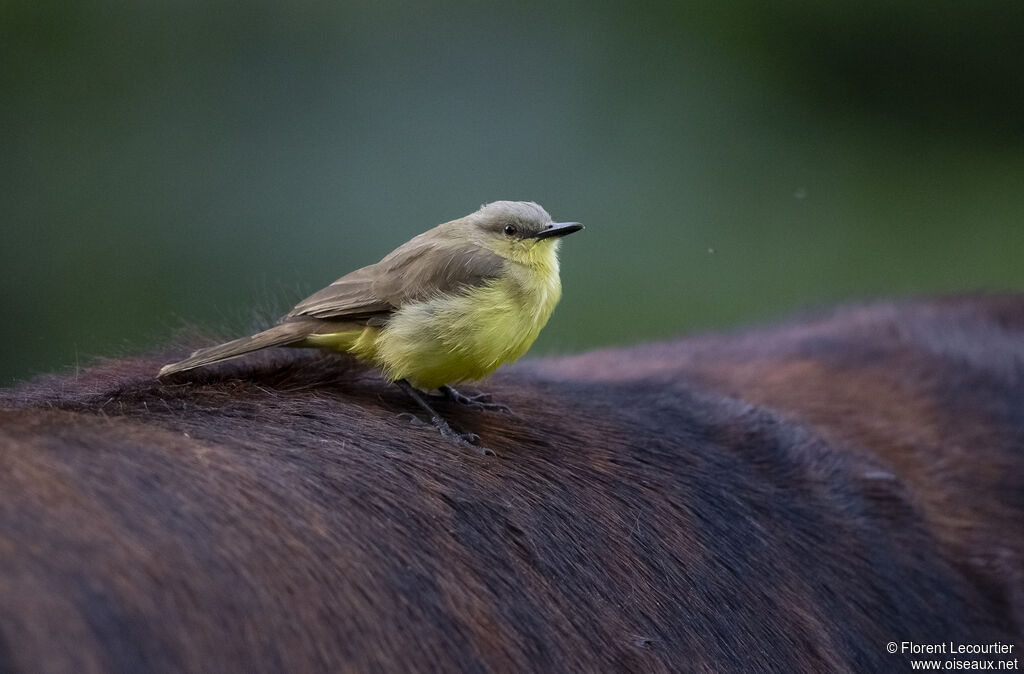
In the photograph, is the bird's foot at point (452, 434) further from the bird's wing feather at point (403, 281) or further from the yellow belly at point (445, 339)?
the bird's wing feather at point (403, 281)

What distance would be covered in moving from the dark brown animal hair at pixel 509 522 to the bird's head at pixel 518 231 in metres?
0.27

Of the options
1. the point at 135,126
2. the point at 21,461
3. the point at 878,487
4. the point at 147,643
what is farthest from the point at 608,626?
the point at 135,126

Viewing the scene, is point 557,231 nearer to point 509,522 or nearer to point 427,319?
point 427,319

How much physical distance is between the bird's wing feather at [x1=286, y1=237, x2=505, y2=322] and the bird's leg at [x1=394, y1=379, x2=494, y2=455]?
0.42 ft

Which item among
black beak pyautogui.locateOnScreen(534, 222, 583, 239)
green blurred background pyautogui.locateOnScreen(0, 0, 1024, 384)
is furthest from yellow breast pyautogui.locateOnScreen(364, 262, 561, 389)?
green blurred background pyautogui.locateOnScreen(0, 0, 1024, 384)

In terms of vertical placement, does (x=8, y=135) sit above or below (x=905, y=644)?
above

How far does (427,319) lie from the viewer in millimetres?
1890

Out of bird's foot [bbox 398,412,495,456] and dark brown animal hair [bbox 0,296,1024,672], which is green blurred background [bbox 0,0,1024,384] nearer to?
dark brown animal hair [bbox 0,296,1024,672]

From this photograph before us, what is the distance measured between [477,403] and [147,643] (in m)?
0.92

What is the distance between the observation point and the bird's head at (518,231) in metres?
2.12

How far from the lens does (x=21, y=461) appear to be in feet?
4.29

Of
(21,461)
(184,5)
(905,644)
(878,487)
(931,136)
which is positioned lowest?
(905,644)

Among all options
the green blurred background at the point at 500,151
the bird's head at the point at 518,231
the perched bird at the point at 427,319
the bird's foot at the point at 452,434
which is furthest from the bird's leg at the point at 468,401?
the green blurred background at the point at 500,151

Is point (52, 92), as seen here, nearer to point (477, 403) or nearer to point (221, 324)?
point (221, 324)
